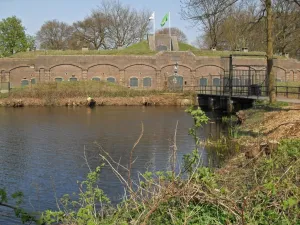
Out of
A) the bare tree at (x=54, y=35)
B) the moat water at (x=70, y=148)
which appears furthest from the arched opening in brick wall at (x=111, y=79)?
the bare tree at (x=54, y=35)

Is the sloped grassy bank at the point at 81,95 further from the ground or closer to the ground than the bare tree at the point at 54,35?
closer to the ground

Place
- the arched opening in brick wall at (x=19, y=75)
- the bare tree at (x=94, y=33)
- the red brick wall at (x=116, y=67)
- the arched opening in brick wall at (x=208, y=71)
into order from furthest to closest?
the bare tree at (x=94, y=33) < the arched opening in brick wall at (x=208, y=71) < the arched opening in brick wall at (x=19, y=75) < the red brick wall at (x=116, y=67)

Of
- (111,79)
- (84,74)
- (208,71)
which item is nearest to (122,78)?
(111,79)

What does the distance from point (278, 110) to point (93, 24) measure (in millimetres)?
46927

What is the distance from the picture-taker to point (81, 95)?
34.5m

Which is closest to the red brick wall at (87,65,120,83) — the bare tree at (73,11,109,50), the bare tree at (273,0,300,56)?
the bare tree at (273,0,300,56)

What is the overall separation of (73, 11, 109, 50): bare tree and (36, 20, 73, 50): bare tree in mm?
1915

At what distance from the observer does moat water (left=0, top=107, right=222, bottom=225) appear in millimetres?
9320

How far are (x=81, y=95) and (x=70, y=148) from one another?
2027cm

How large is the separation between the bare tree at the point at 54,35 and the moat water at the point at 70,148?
37.4 meters

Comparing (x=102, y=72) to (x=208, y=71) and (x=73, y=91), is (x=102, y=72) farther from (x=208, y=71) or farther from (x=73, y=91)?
(x=208, y=71)

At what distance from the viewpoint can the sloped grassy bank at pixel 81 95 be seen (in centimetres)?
3359

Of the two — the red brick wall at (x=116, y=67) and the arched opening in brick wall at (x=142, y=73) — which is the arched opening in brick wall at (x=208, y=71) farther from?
the arched opening in brick wall at (x=142, y=73)

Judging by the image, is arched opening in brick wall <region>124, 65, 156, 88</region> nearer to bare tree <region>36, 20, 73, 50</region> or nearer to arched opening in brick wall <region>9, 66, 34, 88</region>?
arched opening in brick wall <region>9, 66, 34, 88</region>
